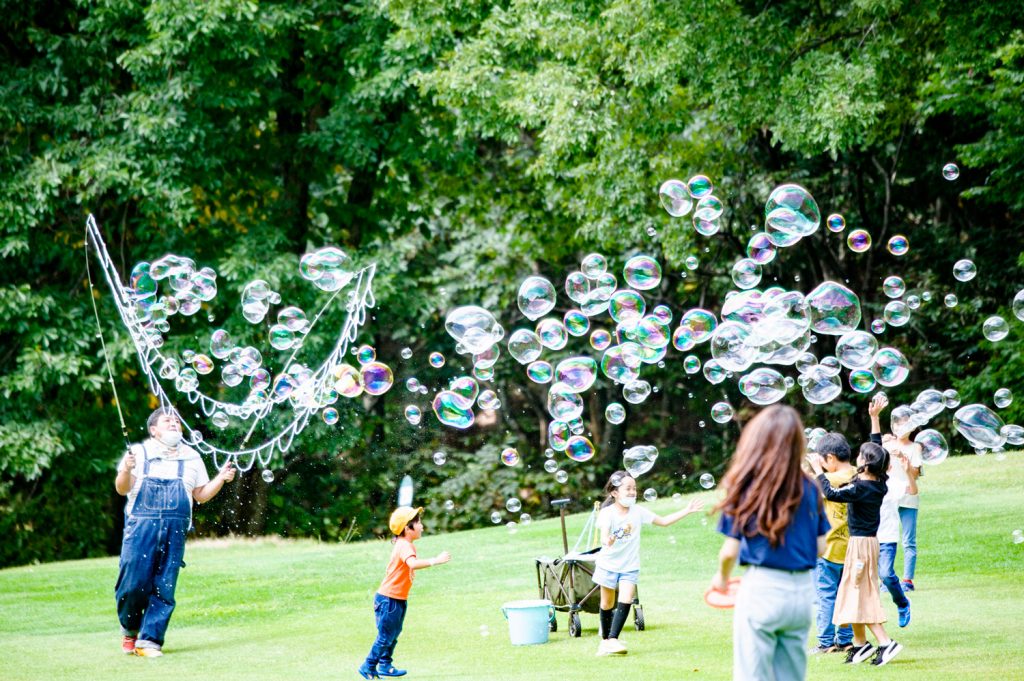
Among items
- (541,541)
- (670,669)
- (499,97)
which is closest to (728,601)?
(670,669)

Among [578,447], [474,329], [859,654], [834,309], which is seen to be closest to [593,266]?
[474,329]

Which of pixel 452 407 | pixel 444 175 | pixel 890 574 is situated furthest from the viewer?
pixel 444 175

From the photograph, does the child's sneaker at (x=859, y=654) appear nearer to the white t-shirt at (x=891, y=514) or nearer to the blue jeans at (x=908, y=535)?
the white t-shirt at (x=891, y=514)

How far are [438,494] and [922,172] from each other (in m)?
10.3

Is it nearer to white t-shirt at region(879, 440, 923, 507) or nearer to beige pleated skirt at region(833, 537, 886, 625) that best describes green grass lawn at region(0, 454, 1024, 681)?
beige pleated skirt at region(833, 537, 886, 625)

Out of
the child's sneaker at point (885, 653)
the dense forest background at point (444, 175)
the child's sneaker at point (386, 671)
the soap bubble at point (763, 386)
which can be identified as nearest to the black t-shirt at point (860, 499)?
the child's sneaker at point (885, 653)

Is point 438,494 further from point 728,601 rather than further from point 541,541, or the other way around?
point 728,601

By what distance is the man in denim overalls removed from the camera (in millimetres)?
8547

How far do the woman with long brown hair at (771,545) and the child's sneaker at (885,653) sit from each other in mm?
2783

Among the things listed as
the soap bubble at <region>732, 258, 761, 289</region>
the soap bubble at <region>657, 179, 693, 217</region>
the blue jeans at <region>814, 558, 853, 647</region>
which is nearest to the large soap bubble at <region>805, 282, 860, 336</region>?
the soap bubble at <region>732, 258, 761, 289</region>

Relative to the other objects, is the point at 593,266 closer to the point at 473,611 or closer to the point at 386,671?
the point at 473,611

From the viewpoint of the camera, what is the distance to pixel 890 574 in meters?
8.48

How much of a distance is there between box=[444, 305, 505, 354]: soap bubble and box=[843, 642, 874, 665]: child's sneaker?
398 centimetres

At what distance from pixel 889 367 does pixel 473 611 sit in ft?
13.3
